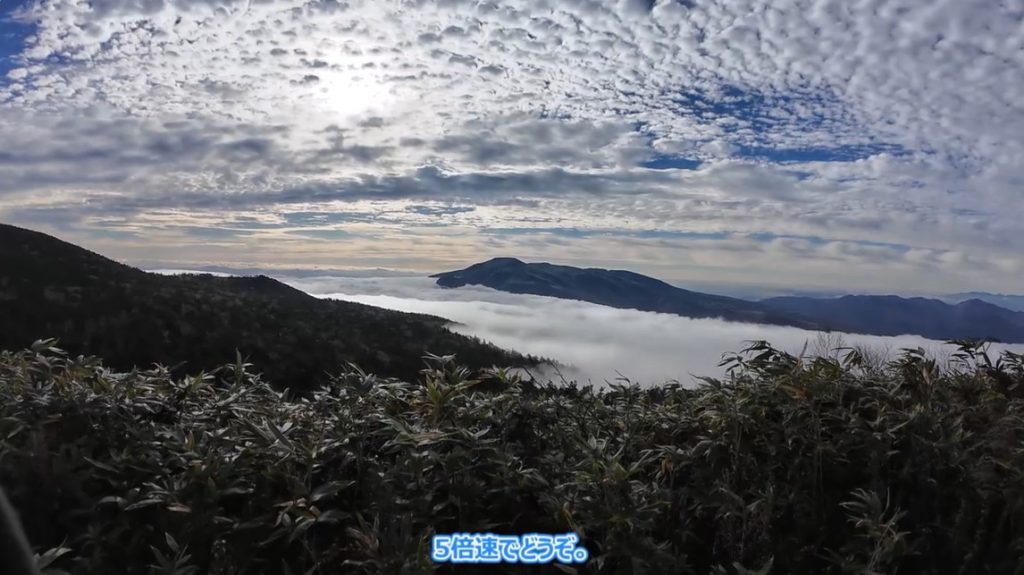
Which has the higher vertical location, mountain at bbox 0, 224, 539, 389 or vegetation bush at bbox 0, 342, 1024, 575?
vegetation bush at bbox 0, 342, 1024, 575

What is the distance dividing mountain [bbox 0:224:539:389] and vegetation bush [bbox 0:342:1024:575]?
36.5 ft

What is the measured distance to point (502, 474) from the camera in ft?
8.61

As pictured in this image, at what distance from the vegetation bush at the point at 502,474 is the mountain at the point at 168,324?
437 inches

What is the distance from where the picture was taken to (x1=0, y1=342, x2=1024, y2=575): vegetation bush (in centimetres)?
231

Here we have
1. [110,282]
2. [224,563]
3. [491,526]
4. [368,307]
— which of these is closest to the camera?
[224,563]

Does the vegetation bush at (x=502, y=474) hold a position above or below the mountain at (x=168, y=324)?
above

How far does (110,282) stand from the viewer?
28938 mm

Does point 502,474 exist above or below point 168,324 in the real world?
above

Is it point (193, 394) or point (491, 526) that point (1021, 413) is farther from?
point (193, 394)

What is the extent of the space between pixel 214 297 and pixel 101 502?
1184 inches

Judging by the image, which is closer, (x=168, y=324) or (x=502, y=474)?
(x=502, y=474)

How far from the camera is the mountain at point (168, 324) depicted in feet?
66.1

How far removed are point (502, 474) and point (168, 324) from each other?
2317 cm

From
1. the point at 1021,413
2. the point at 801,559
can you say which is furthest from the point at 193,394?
the point at 1021,413
